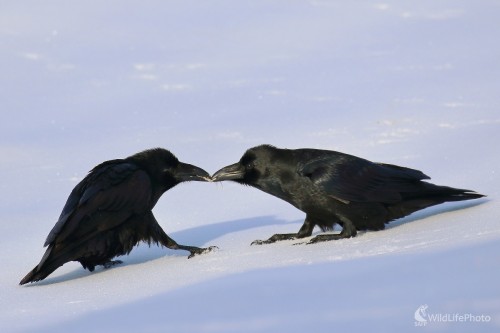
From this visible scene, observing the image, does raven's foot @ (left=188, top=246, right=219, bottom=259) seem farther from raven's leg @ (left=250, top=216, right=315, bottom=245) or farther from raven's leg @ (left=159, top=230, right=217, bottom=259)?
raven's leg @ (left=250, top=216, right=315, bottom=245)

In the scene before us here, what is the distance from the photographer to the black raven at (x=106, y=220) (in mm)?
7344

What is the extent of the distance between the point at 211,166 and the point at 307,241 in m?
2.44

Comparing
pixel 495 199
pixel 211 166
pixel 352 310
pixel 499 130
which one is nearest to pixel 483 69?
pixel 499 130

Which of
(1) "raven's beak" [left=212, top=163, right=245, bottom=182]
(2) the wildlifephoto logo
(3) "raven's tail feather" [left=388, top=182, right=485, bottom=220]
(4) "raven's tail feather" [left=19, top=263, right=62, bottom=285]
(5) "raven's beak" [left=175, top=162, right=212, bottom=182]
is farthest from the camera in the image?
(5) "raven's beak" [left=175, top=162, right=212, bottom=182]

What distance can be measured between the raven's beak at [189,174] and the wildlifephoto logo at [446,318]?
3.35 m

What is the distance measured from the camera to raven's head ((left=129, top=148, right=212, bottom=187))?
8.22 meters

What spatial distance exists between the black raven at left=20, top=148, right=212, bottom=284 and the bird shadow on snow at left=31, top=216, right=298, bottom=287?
18 cm

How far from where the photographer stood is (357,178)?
776 centimetres

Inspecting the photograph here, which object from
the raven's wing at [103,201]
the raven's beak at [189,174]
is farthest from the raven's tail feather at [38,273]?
the raven's beak at [189,174]

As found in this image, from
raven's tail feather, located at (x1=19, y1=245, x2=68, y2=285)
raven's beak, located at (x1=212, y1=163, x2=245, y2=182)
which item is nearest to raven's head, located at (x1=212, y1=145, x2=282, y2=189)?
raven's beak, located at (x1=212, y1=163, x2=245, y2=182)

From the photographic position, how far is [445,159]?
9359mm

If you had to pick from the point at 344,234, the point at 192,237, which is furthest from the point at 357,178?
the point at 192,237

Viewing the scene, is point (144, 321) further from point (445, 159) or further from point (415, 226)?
point (445, 159)

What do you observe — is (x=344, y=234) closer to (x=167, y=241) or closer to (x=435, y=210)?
(x=435, y=210)
